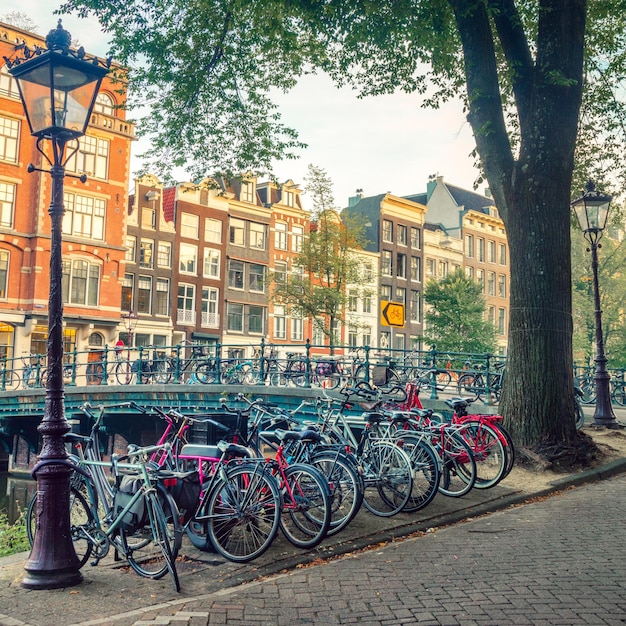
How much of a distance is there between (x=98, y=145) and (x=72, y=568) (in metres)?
34.4

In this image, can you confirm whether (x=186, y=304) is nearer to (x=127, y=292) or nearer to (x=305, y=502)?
(x=127, y=292)

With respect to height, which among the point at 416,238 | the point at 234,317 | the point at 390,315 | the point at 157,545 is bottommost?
the point at 157,545

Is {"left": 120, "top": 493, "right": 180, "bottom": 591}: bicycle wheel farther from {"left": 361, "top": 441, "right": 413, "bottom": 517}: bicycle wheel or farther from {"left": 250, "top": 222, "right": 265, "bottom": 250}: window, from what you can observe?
{"left": 250, "top": 222, "right": 265, "bottom": 250}: window

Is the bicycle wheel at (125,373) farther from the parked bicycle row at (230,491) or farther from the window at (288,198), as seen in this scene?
the window at (288,198)

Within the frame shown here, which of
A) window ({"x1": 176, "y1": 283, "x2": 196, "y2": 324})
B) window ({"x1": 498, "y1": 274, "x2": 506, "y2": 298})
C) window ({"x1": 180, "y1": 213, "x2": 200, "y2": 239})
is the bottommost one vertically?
window ({"x1": 176, "y1": 283, "x2": 196, "y2": 324})

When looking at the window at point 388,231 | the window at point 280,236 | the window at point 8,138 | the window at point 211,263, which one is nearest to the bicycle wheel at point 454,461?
the window at point 8,138

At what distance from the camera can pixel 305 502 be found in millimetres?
6160

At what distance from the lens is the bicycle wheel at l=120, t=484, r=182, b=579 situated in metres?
5.37

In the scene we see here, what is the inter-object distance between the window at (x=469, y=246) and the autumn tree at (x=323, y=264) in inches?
918

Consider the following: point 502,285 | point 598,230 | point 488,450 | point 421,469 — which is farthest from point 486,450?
point 502,285

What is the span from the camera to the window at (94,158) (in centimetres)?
3647

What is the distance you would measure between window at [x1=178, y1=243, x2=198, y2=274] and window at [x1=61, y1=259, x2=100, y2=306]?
579 centimetres

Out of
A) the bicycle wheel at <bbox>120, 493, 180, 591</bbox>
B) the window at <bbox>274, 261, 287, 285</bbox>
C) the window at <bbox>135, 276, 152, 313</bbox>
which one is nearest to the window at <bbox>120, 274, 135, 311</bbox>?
the window at <bbox>135, 276, 152, 313</bbox>

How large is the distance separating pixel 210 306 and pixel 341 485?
36.5m
